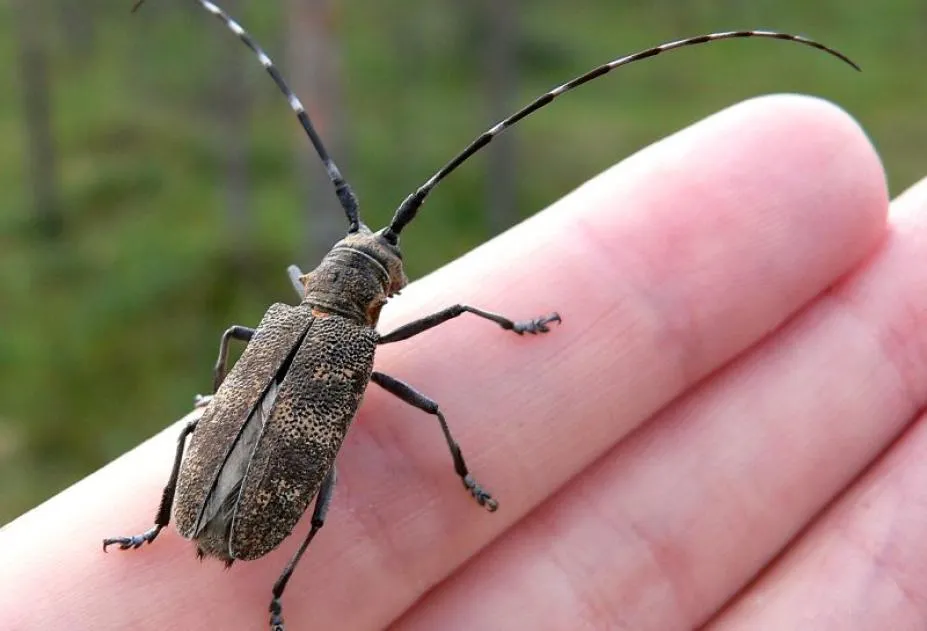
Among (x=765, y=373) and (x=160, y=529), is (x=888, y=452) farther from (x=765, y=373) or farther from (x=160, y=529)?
(x=160, y=529)

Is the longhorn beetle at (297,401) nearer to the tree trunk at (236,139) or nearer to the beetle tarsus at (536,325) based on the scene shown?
the beetle tarsus at (536,325)

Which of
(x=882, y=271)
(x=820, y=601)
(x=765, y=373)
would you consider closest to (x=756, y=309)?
(x=765, y=373)

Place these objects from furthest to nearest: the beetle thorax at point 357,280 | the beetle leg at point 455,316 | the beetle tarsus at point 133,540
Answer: the beetle thorax at point 357,280, the beetle leg at point 455,316, the beetle tarsus at point 133,540

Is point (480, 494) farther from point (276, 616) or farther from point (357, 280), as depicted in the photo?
point (357, 280)

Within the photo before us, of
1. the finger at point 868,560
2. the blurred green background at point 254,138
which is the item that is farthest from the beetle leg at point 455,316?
the blurred green background at point 254,138

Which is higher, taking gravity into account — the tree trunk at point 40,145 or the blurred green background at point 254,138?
the tree trunk at point 40,145

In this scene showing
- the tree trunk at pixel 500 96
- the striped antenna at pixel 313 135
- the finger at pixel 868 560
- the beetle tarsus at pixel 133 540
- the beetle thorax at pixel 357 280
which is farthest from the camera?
the tree trunk at pixel 500 96
